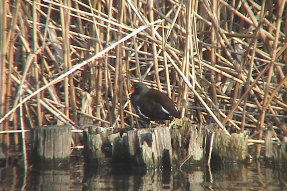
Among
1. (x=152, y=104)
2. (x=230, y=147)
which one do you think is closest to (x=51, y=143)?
(x=152, y=104)

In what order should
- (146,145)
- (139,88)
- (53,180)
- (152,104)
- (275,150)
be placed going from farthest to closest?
(139,88) < (152,104) < (275,150) < (146,145) < (53,180)

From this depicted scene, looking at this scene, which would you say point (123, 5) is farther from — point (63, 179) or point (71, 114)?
point (63, 179)

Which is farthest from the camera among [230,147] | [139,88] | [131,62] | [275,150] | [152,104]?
[131,62]

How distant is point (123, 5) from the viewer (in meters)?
6.32

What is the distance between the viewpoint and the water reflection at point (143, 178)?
16.3 feet

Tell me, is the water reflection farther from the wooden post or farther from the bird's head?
the bird's head

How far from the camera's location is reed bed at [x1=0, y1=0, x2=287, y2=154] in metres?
6.27

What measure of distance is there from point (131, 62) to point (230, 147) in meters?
2.16

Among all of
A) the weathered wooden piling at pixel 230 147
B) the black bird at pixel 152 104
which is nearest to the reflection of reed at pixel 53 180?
the black bird at pixel 152 104

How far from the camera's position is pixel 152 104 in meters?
→ 6.23

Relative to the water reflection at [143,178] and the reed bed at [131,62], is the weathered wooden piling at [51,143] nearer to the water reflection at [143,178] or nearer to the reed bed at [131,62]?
the water reflection at [143,178]

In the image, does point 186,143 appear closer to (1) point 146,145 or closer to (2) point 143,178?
(1) point 146,145

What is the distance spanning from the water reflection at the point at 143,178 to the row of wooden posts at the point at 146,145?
0.09m

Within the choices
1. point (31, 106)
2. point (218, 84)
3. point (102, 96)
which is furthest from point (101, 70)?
point (218, 84)
